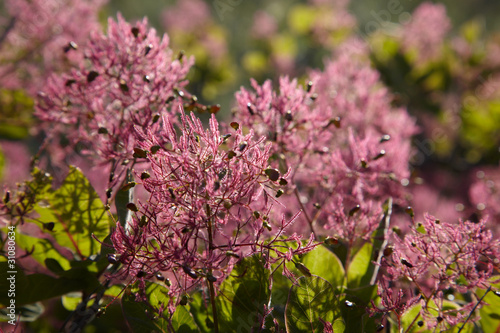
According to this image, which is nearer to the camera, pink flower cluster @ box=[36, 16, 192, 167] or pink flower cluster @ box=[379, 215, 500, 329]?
pink flower cluster @ box=[379, 215, 500, 329]

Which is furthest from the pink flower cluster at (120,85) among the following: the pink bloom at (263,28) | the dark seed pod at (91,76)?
the pink bloom at (263,28)

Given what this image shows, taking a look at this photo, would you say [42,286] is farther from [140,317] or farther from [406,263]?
[406,263]

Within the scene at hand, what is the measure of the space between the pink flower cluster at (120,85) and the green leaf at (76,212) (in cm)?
5

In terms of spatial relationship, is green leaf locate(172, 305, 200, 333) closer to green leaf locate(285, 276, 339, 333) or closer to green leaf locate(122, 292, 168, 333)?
green leaf locate(122, 292, 168, 333)

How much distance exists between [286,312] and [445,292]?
0.28 meters

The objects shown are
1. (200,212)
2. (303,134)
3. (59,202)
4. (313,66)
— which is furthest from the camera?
(313,66)

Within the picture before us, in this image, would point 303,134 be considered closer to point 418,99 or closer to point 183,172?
point 183,172

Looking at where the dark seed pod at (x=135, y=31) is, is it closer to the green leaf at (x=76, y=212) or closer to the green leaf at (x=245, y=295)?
the green leaf at (x=76, y=212)

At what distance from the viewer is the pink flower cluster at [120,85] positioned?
1.88 ft

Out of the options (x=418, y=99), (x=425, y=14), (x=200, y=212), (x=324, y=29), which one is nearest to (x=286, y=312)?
(x=200, y=212)

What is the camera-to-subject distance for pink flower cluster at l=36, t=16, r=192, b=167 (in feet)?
1.88

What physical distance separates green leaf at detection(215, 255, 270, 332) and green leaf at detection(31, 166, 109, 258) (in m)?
0.21

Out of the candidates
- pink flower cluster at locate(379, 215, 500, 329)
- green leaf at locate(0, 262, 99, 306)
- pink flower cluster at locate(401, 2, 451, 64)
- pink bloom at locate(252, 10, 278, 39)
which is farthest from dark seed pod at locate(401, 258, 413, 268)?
pink bloom at locate(252, 10, 278, 39)

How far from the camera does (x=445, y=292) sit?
0.58 metres
